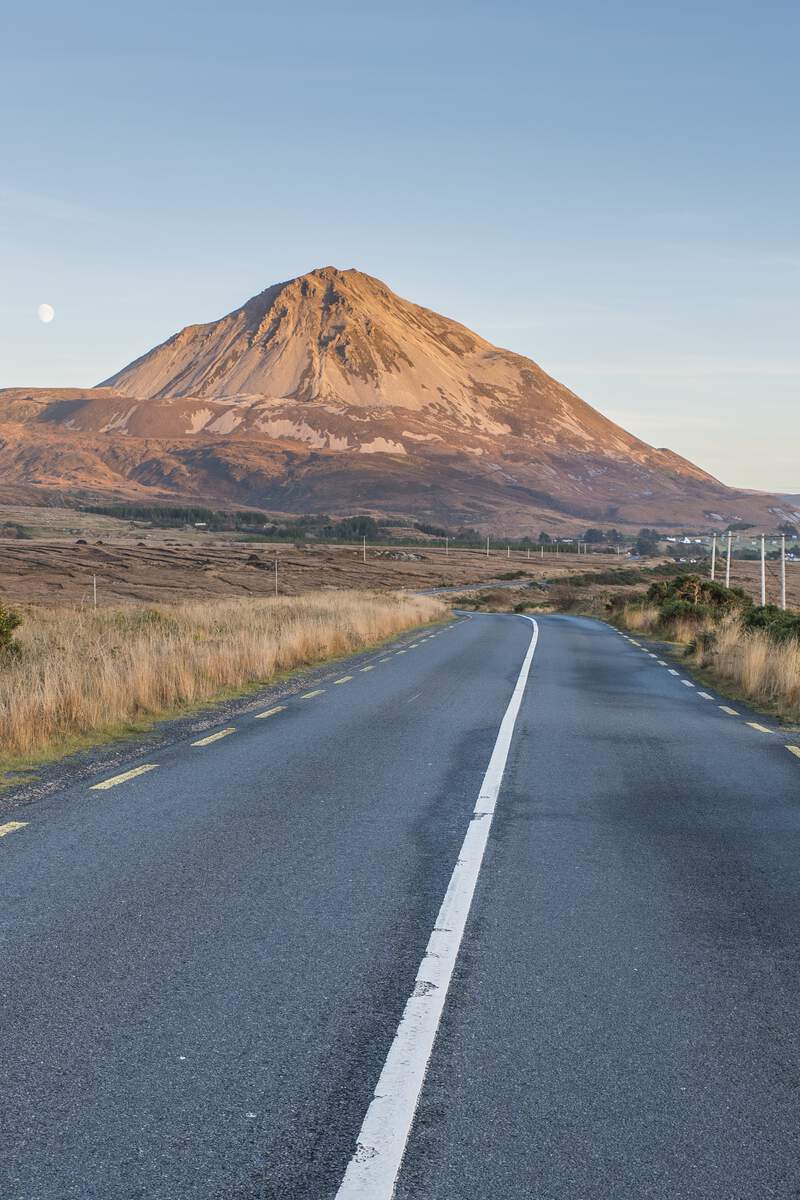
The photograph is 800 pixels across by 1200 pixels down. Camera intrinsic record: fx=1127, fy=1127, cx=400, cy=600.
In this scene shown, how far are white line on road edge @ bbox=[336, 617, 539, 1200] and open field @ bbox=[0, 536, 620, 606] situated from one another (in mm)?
40417

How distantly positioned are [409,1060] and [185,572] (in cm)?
6828

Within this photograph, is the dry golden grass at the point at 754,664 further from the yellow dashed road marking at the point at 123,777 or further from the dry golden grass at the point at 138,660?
the yellow dashed road marking at the point at 123,777

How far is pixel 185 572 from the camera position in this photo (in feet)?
233

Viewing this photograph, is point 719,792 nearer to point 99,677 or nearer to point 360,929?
point 360,929

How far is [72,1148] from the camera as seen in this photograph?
3.42 metres

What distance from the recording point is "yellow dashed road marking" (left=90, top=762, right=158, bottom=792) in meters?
9.32

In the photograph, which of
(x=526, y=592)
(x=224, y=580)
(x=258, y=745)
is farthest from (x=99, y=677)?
(x=526, y=592)

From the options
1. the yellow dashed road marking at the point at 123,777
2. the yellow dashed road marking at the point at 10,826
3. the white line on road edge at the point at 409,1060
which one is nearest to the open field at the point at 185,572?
the yellow dashed road marking at the point at 123,777

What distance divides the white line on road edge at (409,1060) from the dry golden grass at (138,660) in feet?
19.5

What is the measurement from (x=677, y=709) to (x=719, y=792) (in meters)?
6.53

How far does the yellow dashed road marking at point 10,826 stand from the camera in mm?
7594

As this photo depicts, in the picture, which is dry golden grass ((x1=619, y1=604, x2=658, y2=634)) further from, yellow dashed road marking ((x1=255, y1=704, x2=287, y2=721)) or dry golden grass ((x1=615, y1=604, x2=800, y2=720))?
yellow dashed road marking ((x1=255, y1=704, x2=287, y2=721))

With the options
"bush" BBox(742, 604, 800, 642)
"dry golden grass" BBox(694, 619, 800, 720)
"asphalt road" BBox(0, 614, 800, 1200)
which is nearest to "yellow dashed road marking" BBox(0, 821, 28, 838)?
"asphalt road" BBox(0, 614, 800, 1200)

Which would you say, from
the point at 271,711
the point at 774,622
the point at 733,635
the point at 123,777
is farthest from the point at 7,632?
the point at 774,622
